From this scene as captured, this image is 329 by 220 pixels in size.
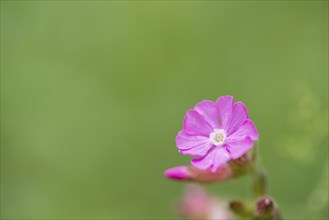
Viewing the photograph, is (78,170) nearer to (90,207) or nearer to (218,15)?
(90,207)

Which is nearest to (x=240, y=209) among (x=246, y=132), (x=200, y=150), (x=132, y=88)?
(x=200, y=150)

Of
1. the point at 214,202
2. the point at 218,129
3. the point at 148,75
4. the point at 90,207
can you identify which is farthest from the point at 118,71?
the point at 218,129

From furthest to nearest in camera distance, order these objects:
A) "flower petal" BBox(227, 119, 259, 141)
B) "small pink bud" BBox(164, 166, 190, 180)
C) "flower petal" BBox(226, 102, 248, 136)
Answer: "small pink bud" BBox(164, 166, 190, 180) → "flower petal" BBox(226, 102, 248, 136) → "flower petal" BBox(227, 119, 259, 141)

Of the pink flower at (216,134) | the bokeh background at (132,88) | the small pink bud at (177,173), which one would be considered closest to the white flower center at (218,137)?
the pink flower at (216,134)

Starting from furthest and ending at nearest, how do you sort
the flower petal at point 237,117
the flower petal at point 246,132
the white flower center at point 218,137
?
the white flower center at point 218,137 → the flower petal at point 237,117 → the flower petal at point 246,132

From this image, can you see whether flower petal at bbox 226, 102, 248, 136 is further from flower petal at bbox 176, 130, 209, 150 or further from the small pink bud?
the small pink bud

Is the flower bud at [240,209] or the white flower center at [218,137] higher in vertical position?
the white flower center at [218,137]

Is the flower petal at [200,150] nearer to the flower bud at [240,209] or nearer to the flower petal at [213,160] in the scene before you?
the flower petal at [213,160]

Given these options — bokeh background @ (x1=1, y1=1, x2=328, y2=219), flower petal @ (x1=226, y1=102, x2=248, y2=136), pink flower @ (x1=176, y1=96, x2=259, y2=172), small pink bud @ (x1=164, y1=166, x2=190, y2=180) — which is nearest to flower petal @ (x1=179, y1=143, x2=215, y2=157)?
pink flower @ (x1=176, y1=96, x2=259, y2=172)

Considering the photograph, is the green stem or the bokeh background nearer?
the green stem
